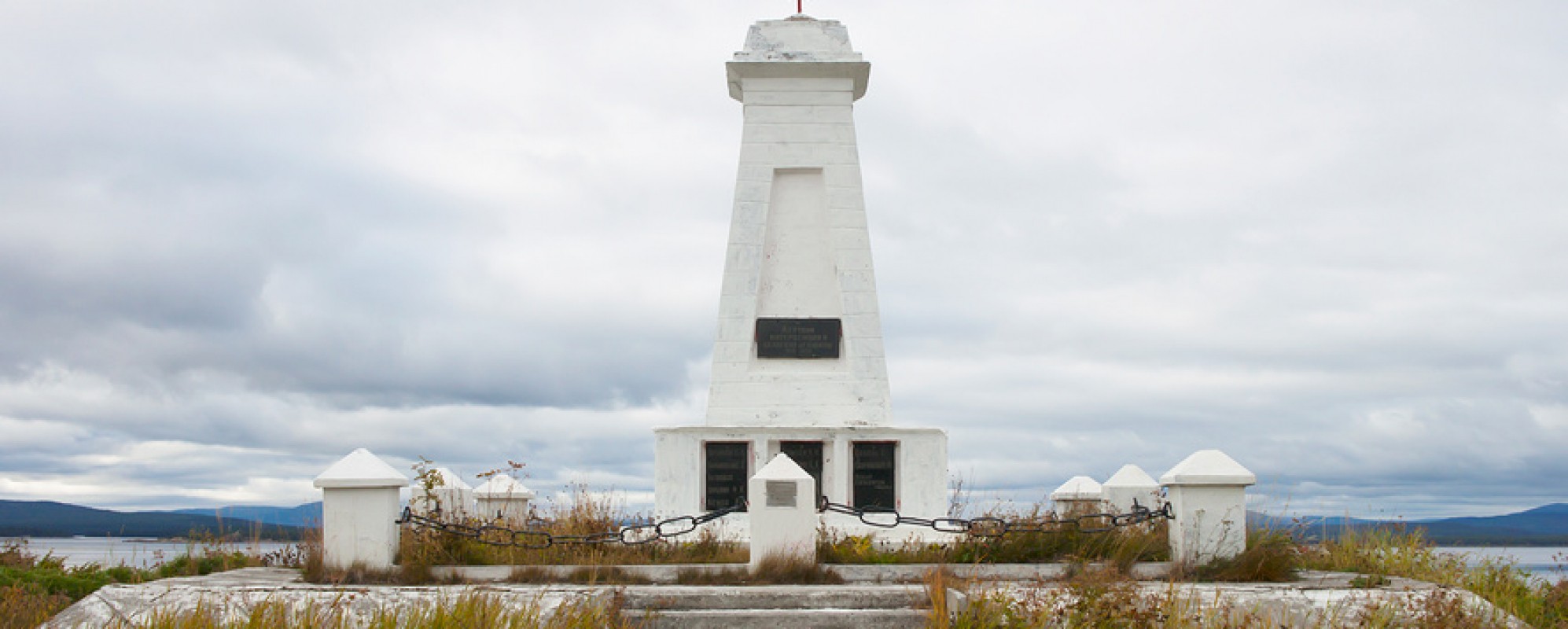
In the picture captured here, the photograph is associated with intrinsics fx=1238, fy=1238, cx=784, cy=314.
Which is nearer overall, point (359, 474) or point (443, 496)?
point (359, 474)

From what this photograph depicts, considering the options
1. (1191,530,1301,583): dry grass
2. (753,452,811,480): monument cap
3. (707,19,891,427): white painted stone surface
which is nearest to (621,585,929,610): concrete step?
(753,452,811,480): monument cap

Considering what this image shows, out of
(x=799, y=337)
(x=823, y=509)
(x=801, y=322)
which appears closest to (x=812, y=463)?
(x=799, y=337)

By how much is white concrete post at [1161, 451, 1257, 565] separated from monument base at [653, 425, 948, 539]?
498 centimetres

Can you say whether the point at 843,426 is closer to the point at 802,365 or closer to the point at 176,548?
the point at 802,365

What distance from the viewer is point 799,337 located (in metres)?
17.5

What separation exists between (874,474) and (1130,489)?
3316 millimetres

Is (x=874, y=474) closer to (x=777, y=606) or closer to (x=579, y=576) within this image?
(x=579, y=576)

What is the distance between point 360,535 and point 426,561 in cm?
69

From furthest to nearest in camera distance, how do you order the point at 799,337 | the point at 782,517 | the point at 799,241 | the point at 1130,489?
the point at 799,241
the point at 799,337
the point at 1130,489
the point at 782,517

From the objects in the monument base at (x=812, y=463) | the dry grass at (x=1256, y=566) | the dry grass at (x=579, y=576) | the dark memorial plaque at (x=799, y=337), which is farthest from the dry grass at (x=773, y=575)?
the dark memorial plaque at (x=799, y=337)

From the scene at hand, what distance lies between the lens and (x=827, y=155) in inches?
705

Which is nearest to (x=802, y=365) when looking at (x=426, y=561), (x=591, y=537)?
(x=591, y=537)

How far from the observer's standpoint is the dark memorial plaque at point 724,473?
54.0 ft

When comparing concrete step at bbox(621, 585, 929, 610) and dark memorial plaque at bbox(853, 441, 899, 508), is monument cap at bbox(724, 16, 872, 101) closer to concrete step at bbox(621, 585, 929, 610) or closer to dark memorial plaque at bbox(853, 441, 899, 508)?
dark memorial plaque at bbox(853, 441, 899, 508)
